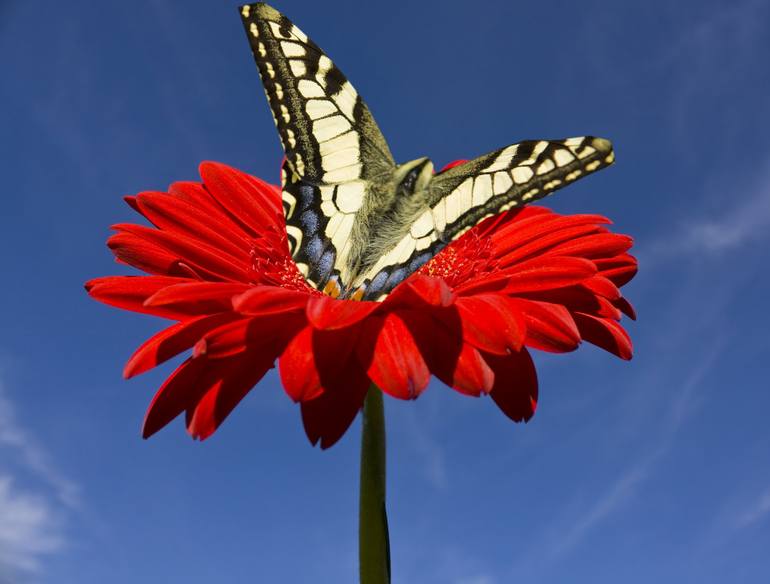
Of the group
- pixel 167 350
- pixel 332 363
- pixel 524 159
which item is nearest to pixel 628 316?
pixel 524 159

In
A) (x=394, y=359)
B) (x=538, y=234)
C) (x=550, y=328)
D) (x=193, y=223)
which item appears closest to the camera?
(x=394, y=359)

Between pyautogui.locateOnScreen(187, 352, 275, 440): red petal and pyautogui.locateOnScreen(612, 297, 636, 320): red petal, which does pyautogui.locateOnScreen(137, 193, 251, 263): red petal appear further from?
pyautogui.locateOnScreen(612, 297, 636, 320): red petal

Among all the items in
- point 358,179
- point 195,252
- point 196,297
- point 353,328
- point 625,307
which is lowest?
point 353,328

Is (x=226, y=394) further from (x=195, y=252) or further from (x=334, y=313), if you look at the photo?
(x=195, y=252)

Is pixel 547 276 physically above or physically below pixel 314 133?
below

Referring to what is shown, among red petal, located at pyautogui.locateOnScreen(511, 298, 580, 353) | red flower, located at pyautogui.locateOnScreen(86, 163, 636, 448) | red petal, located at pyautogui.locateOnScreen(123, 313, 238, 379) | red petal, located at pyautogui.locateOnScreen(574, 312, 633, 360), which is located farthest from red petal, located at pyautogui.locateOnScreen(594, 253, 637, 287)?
red petal, located at pyautogui.locateOnScreen(123, 313, 238, 379)

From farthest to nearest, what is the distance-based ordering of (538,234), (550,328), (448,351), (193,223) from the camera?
(193,223), (538,234), (550,328), (448,351)

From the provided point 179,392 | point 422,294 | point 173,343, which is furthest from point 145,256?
point 422,294

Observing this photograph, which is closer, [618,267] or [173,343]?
[173,343]

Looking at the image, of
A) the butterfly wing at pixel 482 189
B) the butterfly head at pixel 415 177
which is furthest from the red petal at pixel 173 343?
the butterfly head at pixel 415 177
